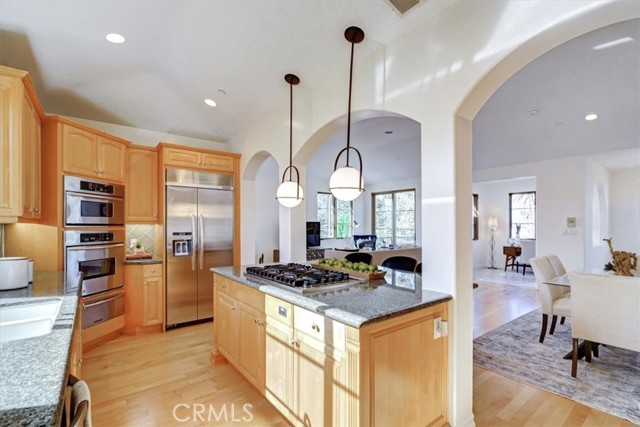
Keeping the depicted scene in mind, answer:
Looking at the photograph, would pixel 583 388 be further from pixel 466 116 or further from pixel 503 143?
pixel 503 143

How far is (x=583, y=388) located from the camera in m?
2.55

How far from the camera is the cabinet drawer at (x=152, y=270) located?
3846mm

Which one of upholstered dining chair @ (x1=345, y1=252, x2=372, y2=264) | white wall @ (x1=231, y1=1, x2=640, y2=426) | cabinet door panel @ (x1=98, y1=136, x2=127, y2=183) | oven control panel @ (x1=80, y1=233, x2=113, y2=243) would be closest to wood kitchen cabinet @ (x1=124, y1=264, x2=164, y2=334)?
oven control panel @ (x1=80, y1=233, x2=113, y2=243)

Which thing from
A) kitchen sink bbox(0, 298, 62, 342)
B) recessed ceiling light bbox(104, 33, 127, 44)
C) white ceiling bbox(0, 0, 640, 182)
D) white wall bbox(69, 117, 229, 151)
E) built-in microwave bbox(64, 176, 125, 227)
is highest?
recessed ceiling light bbox(104, 33, 127, 44)

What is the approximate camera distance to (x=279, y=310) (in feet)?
6.81

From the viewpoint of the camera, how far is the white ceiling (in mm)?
2400

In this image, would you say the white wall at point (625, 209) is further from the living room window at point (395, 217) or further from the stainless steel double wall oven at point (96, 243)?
the stainless steel double wall oven at point (96, 243)

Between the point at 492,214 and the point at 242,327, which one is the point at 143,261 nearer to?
the point at 242,327

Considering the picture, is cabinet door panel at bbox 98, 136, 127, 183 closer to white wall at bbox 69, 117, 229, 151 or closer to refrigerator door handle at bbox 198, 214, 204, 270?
Answer: white wall at bbox 69, 117, 229, 151

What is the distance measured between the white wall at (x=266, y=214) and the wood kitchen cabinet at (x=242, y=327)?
4.24 meters

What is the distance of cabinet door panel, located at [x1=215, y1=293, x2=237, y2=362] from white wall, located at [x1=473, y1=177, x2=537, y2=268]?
8165 millimetres

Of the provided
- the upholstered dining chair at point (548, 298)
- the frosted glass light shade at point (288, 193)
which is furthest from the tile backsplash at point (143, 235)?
the upholstered dining chair at point (548, 298)

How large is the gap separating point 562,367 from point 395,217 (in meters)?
6.36

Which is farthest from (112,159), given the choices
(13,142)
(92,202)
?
(13,142)
